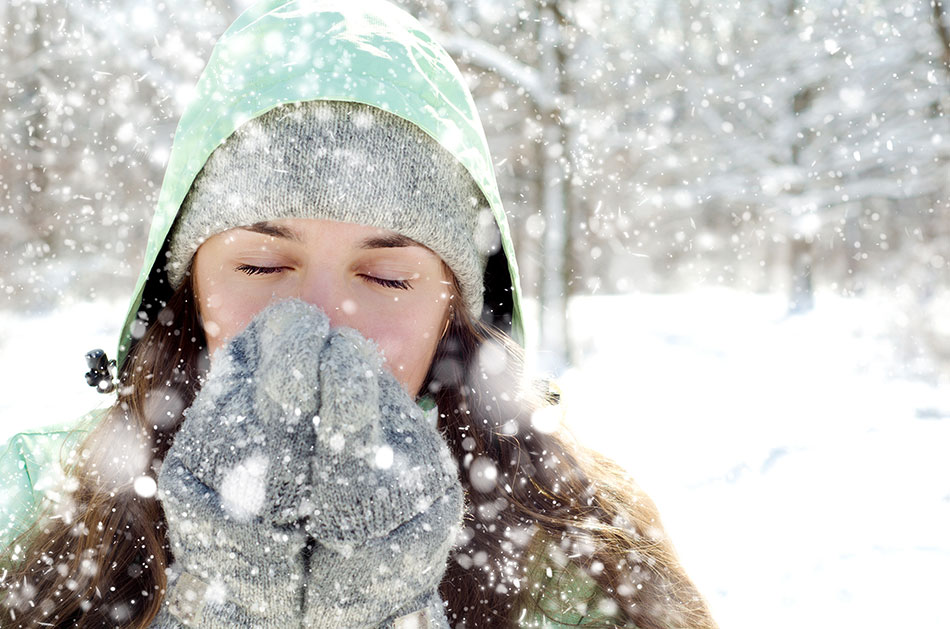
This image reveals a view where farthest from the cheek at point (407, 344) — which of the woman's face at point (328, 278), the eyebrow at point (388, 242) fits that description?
the eyebrow at point (388, 242)

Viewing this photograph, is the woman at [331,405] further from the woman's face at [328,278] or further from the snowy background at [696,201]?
the snowy background at [696,201]

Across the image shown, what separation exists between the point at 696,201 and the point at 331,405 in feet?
32.8

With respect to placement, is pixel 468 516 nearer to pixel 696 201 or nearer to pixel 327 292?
pixel 327 292

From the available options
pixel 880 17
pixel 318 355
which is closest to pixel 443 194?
pixel 318 355

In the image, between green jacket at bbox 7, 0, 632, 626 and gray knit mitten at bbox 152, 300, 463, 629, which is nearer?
gray knit mitten at bbox 152, 300, 463, 629

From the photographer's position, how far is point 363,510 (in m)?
1.14

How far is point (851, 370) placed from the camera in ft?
26.6

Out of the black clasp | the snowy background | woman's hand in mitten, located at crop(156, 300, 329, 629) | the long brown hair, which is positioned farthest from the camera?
the snowy background

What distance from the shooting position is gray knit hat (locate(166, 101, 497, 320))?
1370 mm

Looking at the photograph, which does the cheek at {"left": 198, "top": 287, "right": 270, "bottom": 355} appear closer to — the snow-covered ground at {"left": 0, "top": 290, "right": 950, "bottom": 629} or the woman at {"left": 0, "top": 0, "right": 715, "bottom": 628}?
the woman at {"left": 0, "top": 0, "right": 715, "bottom": 628}

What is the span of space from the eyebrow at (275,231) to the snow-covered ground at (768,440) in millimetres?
1233

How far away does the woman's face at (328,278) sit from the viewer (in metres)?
1.39

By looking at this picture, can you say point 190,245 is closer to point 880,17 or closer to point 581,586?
point 581,586

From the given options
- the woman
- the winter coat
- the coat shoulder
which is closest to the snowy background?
the winter coat
